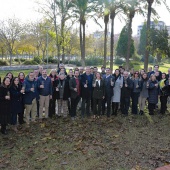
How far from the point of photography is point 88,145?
566cm

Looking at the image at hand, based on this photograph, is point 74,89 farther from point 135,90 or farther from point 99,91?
point 135,90

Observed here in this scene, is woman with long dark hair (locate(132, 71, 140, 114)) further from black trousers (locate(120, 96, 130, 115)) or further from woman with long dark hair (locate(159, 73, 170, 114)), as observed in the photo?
woman with long dark hair (locate(159, 73, 170, 114))

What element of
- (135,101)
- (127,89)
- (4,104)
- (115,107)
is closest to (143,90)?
(135,101)

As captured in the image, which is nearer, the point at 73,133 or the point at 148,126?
the point at 73,133

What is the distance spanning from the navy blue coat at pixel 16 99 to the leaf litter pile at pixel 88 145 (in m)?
0.61

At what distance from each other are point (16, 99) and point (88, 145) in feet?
9.07

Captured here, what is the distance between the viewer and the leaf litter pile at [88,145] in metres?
4.74

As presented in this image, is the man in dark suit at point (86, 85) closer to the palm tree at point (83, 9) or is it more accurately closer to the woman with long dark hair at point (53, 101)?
the woman with long dark hair at point (53, 101)

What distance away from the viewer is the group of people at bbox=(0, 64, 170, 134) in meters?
7.13

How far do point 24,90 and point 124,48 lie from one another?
1724 inches

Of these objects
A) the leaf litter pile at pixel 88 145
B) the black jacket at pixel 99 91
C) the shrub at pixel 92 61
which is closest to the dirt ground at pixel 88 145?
the leaf litter pile at pixel 88 145

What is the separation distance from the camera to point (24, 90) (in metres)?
6.98

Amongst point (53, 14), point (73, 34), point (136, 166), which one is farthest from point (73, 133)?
point (73, 34)

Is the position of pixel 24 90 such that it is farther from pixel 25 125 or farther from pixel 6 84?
pixel 25 125
